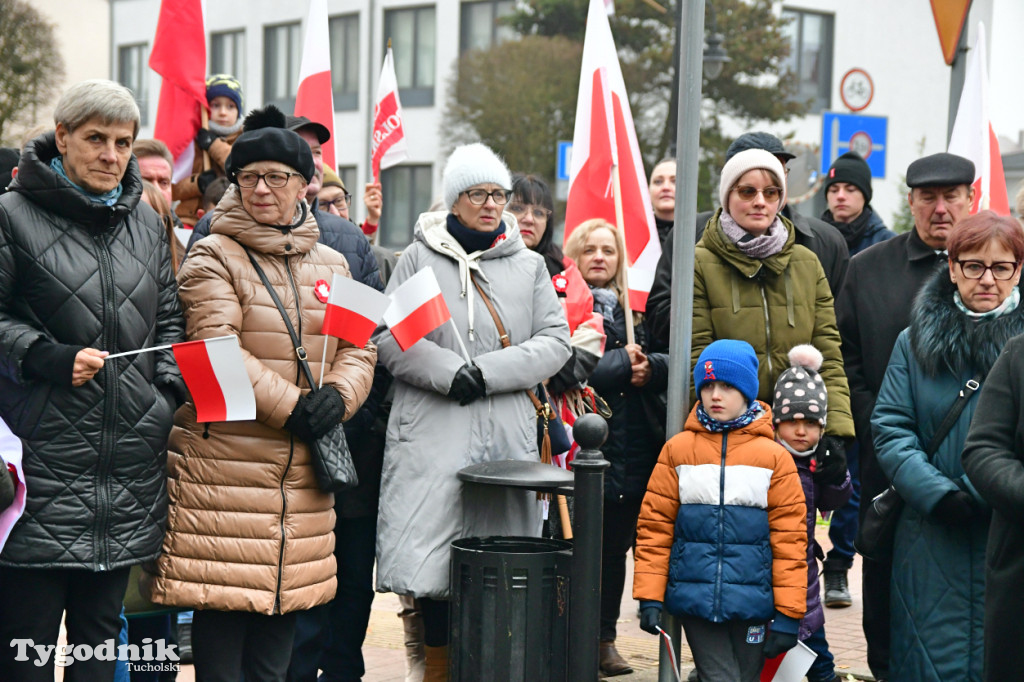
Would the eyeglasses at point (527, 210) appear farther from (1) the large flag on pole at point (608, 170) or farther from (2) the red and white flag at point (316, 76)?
(2) the red and white flag at point (316, 76)

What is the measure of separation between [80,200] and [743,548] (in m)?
2.63

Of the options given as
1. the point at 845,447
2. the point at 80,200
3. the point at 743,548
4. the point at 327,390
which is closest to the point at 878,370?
the point at 845,447

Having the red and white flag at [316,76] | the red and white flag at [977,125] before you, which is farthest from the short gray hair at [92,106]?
the red and white flag at [977,125]

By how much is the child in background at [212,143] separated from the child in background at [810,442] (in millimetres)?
3775

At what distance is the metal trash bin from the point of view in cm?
475

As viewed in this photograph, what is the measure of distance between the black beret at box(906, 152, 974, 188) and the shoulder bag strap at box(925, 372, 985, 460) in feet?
4.04

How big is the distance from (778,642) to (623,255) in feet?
7.06

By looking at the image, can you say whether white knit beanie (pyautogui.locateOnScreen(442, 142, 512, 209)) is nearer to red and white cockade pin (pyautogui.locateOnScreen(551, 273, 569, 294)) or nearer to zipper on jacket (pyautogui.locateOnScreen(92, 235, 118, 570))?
red and white cockade pin (pyautogui.locateOnScreen(551, 273, 569, 294))

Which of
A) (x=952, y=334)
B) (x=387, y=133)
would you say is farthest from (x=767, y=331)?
(x=387, y=133)

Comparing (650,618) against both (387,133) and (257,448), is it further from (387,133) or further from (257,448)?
(387,133)

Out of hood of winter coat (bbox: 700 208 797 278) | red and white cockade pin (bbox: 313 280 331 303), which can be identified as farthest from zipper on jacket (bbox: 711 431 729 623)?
red and white cockade pin (bbox: 313 280 331 303)

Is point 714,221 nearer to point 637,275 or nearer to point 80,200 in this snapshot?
point 637,275

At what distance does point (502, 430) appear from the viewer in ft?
17.3

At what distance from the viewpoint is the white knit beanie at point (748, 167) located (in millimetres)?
5434
